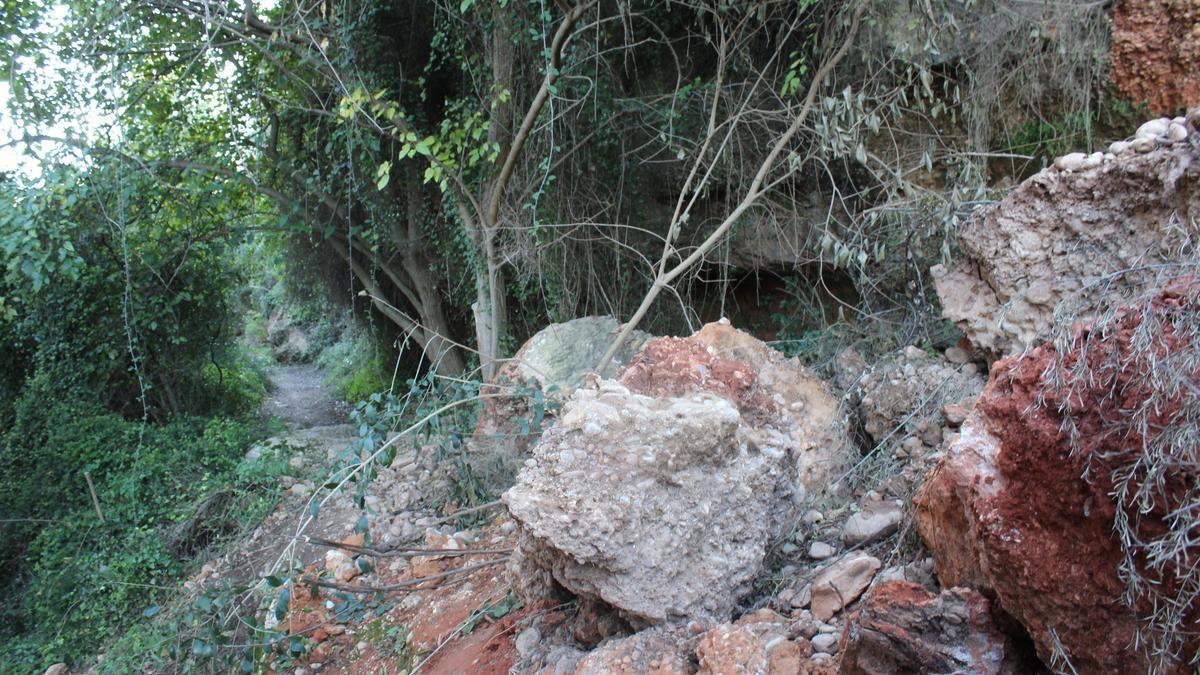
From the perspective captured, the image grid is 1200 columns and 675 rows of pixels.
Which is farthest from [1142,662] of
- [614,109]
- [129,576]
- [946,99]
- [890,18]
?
[129,576]

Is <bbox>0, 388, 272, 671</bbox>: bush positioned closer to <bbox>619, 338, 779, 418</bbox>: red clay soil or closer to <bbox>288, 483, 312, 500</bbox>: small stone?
<bbox>288, 483, 312, 500</bbox>: small stone

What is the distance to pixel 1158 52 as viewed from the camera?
174 inches

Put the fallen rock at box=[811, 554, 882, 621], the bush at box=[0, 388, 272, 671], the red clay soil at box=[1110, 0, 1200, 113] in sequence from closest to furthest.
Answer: the fallen rock at box=[811, 554, 882, 621] → the red clay soil at box=[1110, 0, 1200, 113] → the bush at box=[0, 388, 272, 671]

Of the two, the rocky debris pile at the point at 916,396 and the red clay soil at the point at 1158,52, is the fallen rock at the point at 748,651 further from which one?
the red clay soil at the point at 1158,52

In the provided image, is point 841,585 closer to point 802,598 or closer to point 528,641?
point 802,598

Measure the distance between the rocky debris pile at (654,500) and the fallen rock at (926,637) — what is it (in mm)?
607

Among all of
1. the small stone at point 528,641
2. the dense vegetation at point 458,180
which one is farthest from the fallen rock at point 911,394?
the small stone at point 528,641

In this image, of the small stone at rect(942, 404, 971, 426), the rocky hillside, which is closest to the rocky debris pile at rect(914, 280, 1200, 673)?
the rocky hillside

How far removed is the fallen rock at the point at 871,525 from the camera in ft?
8.73

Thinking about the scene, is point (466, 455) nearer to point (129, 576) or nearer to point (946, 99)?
point (129, 576)

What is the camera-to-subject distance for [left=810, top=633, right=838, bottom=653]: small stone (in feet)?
6.80

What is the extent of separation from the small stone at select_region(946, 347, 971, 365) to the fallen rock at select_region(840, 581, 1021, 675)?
211cm

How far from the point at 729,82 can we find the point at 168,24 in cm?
426

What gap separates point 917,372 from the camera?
3.70 metres
